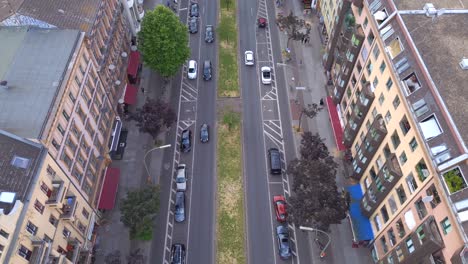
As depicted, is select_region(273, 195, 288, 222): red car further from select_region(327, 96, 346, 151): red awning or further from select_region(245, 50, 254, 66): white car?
select_region(245, 50, 254, 66): white car

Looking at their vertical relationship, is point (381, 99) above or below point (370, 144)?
above

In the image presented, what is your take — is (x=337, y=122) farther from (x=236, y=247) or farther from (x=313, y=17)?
(x=313, y=17)

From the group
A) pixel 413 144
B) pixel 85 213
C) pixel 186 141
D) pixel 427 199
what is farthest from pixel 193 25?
pixel 427 199

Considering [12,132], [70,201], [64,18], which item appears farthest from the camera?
[64,18]

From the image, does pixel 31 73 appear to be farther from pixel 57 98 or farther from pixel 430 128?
pixel 430 128

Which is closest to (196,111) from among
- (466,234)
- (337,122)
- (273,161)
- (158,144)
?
(158,144)
